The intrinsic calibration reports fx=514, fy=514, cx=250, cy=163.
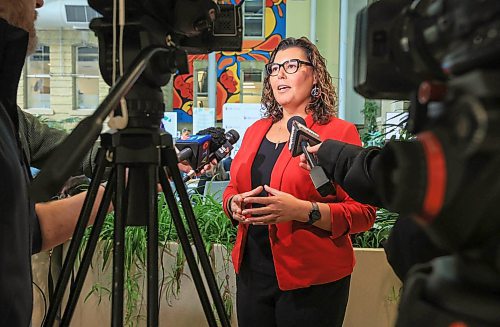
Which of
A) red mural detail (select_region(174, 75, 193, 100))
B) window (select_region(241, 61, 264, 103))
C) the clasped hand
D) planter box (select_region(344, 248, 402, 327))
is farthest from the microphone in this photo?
red mural detail (select_region(174, 75, 193, 100))

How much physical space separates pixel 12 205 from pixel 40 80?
288 inches

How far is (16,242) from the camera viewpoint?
72 centimetres

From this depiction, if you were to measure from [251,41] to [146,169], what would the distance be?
563 centimetres

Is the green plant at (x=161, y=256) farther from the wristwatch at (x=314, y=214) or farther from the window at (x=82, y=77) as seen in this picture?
the window at (x=82, y=77)

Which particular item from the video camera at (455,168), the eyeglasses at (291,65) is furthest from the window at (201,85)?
the video camera at (455,168)

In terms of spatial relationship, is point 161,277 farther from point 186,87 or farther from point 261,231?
point 186,87

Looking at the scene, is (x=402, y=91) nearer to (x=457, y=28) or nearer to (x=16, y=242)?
(x=457, y=28)

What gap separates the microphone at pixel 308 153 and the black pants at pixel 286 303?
0.38 meters

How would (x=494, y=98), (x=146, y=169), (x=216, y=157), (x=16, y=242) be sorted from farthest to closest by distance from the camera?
(x=216, y=157) < (x=146, y=169) < (x=16, y=242) < (x=494, y=98)

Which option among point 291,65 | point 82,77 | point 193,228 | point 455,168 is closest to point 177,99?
point 82,77

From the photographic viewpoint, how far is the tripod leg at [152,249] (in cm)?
78

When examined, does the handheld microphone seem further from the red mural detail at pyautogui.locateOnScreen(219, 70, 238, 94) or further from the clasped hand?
the red mural detail at pyautogui.locateOnScreen(219, 70, 238, 94)

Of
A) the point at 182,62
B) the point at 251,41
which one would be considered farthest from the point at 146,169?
the point at 251,41

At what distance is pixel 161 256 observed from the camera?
77.7 inches
